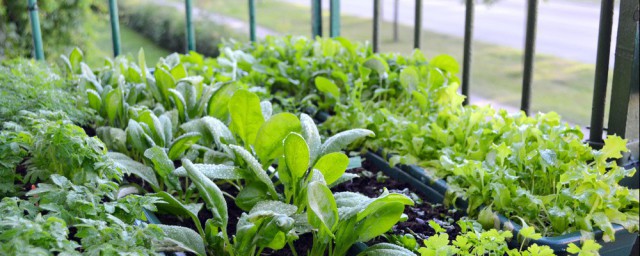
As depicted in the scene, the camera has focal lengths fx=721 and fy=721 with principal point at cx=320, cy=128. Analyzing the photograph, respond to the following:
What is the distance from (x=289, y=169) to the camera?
1800 mm

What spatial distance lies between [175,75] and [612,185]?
1.56m

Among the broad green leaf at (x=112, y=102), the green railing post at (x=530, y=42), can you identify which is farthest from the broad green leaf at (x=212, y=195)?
the green railing post at (x=530, y=42)

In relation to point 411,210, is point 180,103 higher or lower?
higher

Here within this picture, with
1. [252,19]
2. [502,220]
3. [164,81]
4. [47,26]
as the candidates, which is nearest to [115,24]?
[252,19]

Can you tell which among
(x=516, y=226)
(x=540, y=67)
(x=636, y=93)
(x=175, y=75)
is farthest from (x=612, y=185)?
(x=540, y=67)

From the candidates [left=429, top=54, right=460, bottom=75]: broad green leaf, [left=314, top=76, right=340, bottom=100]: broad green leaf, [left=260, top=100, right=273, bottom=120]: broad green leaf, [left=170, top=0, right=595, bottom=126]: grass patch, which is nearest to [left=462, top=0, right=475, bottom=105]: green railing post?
[left=429, top=54, right=460, bottom=75]: broad green leaf

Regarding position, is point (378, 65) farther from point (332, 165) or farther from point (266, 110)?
point (332, 165)

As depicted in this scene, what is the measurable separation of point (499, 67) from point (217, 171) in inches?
331

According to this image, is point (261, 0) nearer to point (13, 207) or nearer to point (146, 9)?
point (146, 9)

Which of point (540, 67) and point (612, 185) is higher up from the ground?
A: point (612, 185)

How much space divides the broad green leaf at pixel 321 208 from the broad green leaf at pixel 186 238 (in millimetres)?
262

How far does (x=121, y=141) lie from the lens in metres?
2.22

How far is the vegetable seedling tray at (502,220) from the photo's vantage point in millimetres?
1677

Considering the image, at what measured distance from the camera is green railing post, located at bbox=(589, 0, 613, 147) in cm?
214
